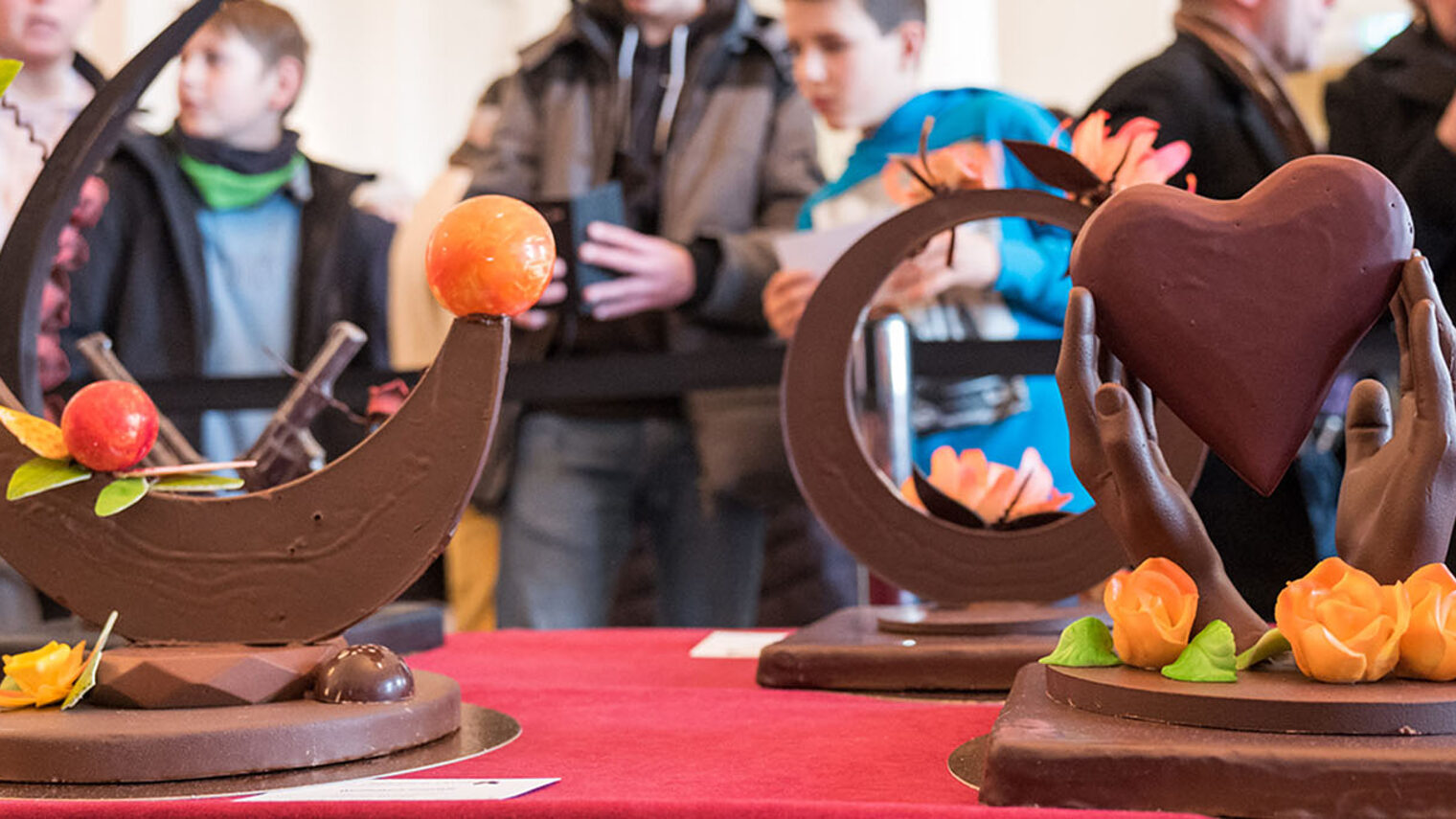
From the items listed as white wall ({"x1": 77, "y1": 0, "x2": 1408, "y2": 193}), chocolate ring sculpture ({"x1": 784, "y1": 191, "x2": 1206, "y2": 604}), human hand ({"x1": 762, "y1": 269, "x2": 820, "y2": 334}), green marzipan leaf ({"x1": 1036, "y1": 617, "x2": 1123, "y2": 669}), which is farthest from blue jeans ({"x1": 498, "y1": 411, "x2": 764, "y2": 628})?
white wall ({"x1": 77, "y1": 0, "x2": 1408, "y2": 193})

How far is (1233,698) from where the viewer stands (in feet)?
1.84

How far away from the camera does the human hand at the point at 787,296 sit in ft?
5.50

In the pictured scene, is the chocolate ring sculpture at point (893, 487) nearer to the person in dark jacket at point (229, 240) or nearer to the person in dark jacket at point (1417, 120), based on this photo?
the person in dark jacket at point (1417, 120)

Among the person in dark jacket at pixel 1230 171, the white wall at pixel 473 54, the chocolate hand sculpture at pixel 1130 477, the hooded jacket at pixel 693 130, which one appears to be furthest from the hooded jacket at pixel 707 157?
the white wall at pixel 473 54

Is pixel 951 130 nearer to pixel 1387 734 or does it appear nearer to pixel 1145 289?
Answer: pixel 1145 289

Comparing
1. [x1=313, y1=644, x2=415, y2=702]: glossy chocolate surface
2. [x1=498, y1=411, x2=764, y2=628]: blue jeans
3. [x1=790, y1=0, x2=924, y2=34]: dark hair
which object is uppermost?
[x1=790, y1=0, x2=924, y2=34]: dark hair

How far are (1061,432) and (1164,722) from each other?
905mm

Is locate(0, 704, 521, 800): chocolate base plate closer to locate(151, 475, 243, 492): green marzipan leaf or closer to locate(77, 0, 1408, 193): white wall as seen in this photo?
locate(151, 475, 243, 492): green marzipan leaf

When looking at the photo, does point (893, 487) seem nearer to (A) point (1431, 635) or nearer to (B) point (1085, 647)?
(B) point (1085, 647)

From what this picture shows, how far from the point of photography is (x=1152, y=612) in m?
0.62

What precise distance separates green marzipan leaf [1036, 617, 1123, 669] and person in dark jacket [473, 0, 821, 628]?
1243mm

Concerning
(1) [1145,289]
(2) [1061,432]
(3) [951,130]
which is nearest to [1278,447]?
(1) [1145,289]

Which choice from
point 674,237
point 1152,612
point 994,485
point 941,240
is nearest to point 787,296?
point 941,240

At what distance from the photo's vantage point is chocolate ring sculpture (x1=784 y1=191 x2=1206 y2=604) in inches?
39.6
